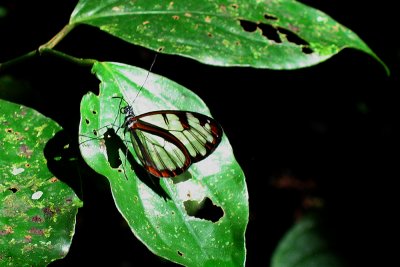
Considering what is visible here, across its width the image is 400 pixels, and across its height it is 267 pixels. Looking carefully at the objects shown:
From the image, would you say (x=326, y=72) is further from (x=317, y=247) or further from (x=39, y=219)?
(x=39, y=219)

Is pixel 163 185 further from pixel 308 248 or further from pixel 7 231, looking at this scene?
pixel 308 248

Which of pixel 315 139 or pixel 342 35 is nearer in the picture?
pixel 342 35

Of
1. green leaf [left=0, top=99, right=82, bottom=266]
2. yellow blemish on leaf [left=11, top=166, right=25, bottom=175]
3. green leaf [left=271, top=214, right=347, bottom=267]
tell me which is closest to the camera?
green leaf [left=0, top=99, right=82, bottom=266]

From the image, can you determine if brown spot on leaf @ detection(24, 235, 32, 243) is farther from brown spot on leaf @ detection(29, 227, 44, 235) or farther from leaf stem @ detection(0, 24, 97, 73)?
leaf stem @ detection(0, 24, 97, 73)

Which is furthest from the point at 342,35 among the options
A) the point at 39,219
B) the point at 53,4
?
the point at 53,4

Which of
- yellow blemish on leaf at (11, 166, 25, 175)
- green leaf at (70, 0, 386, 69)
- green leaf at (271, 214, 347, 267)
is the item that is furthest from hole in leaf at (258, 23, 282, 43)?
green leaf at (271, 214, 347, 267)
